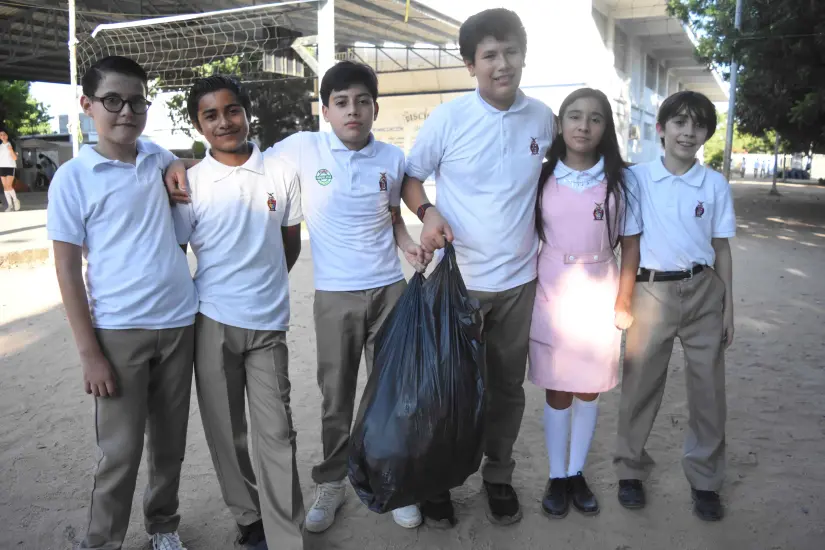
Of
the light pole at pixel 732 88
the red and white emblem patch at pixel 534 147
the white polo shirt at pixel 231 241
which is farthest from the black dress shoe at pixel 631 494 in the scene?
the light pole at pixel 732 88

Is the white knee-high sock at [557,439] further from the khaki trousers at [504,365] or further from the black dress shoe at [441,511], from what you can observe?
the black dress shoe at [441,511]

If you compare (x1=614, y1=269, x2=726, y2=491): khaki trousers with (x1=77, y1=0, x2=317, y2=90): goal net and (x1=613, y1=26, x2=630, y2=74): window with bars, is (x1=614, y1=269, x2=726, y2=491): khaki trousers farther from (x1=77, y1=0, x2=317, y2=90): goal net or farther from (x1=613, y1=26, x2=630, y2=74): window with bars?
(x1=613, y1=26, x2=630, y2=74): window with bars

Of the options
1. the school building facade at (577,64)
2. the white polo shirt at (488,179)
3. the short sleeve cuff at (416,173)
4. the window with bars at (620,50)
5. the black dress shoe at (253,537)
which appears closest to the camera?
the black dress shoe at (253,537)

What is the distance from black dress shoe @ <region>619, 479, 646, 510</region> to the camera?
254 centimetres

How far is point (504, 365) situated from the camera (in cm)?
251

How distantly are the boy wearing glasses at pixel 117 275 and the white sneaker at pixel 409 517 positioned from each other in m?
0.97

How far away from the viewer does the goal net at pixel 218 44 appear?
13.1 m

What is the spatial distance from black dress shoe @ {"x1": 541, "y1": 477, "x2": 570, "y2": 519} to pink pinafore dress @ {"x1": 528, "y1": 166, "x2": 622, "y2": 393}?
0.40m

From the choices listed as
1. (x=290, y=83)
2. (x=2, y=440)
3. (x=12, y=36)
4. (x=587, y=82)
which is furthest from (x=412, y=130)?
(x=2, y=440)

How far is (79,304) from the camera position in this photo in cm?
192

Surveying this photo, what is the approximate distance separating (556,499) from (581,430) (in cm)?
29

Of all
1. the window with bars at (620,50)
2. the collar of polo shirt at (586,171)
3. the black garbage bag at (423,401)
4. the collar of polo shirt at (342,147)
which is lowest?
the black garbage bag at (423,401)

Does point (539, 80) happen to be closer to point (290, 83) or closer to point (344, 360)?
point (290, 83)

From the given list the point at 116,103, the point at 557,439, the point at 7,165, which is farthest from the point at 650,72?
the point at 116,103
